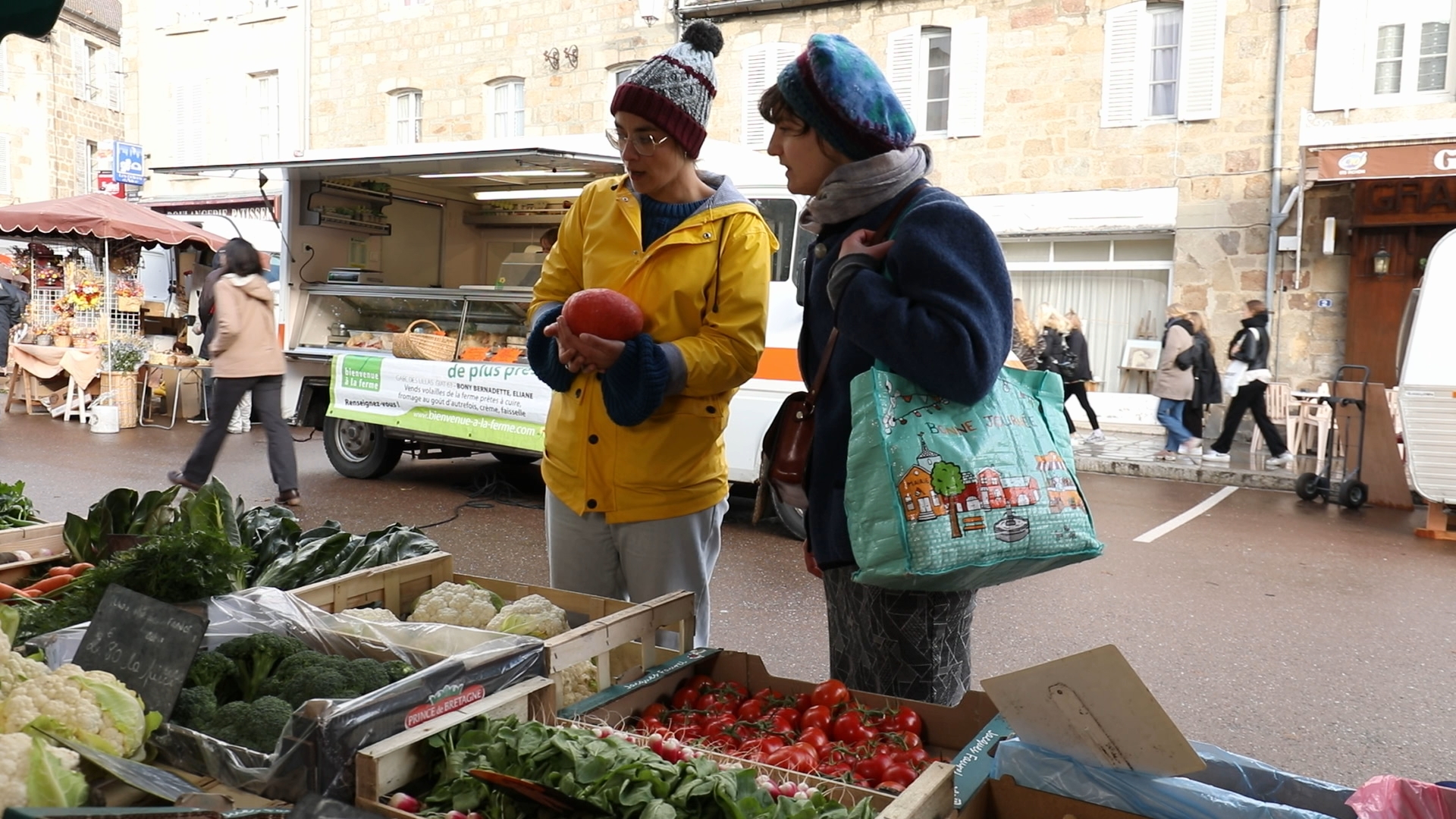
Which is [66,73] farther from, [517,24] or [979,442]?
[979,442]

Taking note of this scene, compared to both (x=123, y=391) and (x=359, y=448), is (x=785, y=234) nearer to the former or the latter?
(x=359, y=448)

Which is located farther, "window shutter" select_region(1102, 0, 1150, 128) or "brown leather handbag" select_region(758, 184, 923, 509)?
"window shutter" select_region(1102, 0, 1150, 128)

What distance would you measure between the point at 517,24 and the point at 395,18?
2.94 metres

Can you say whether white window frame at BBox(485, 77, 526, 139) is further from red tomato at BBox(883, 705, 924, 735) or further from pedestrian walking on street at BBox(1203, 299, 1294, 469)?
red tomato at BBox(883, 705, 924, 735)

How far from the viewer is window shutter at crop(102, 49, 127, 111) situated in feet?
102

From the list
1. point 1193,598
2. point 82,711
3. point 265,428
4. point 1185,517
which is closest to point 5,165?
point 265,428

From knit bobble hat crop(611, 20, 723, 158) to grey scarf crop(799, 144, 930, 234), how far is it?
22.2 inches

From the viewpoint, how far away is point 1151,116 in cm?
1497

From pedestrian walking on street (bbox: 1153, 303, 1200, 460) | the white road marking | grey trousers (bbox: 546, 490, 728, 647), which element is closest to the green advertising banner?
the white road marking

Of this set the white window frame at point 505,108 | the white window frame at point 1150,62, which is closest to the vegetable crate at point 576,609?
the white window frame at point 1150,62

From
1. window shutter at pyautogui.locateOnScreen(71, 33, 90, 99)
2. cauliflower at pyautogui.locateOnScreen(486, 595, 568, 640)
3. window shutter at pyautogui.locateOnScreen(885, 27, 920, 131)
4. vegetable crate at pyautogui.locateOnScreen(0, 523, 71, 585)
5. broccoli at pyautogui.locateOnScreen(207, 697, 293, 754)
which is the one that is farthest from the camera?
window shutter at pyautogui.locateOnScreen(71, 33, 90, 99)

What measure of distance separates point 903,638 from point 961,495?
0.43 metres

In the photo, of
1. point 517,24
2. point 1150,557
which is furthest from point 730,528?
point 517,24

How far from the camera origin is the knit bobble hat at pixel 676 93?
2615mm
